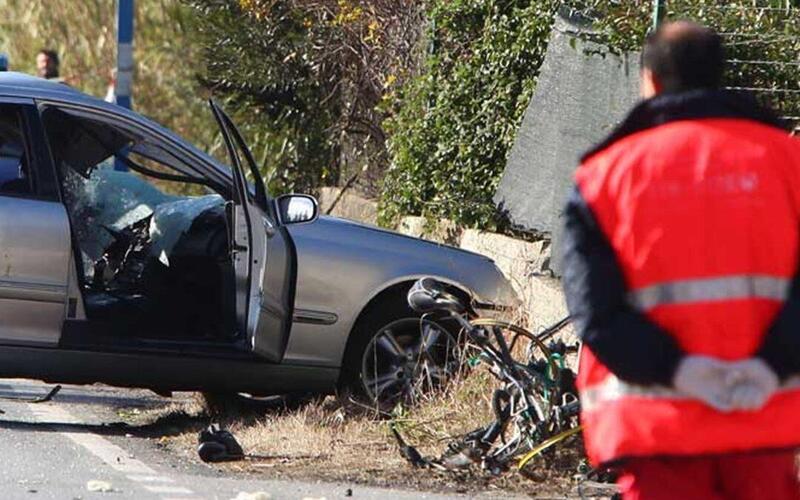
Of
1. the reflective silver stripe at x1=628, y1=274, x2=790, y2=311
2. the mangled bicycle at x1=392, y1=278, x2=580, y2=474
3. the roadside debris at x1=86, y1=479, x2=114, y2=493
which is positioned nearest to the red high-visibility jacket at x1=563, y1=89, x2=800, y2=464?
the reflective silver stripe at x1=628, y1=274, x2=790, y2=311

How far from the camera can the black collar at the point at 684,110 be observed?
13.2ft

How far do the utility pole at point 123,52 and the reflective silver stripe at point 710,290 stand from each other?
1294 centimetres

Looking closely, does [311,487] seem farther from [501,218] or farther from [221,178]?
[501,218]

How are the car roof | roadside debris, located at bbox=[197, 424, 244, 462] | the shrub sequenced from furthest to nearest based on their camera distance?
the shrub
the car roof
roadside debris, located at bbox=[197, 424, 244, 462]

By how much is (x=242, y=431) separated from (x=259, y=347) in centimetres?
44

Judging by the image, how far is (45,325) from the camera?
895 cm

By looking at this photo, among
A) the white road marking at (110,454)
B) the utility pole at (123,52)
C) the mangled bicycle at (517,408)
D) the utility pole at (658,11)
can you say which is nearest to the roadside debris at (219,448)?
the white road marking at (110,454)

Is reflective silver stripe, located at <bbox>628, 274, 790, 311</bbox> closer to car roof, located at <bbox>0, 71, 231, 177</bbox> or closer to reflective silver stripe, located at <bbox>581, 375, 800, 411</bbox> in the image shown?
reflective silver stripe, located at <bbox>581, 375, 800, 411</bbox>

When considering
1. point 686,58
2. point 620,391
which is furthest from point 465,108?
point 620,391

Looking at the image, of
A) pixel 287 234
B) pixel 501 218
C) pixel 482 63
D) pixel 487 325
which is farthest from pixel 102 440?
pixel 482 63

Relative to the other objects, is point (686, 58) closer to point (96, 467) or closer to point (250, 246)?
point (96, 467)

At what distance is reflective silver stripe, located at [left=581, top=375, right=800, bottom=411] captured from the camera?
3897mm

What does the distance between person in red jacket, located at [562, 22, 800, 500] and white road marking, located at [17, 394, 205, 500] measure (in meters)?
3.61

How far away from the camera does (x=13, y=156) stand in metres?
9.12
